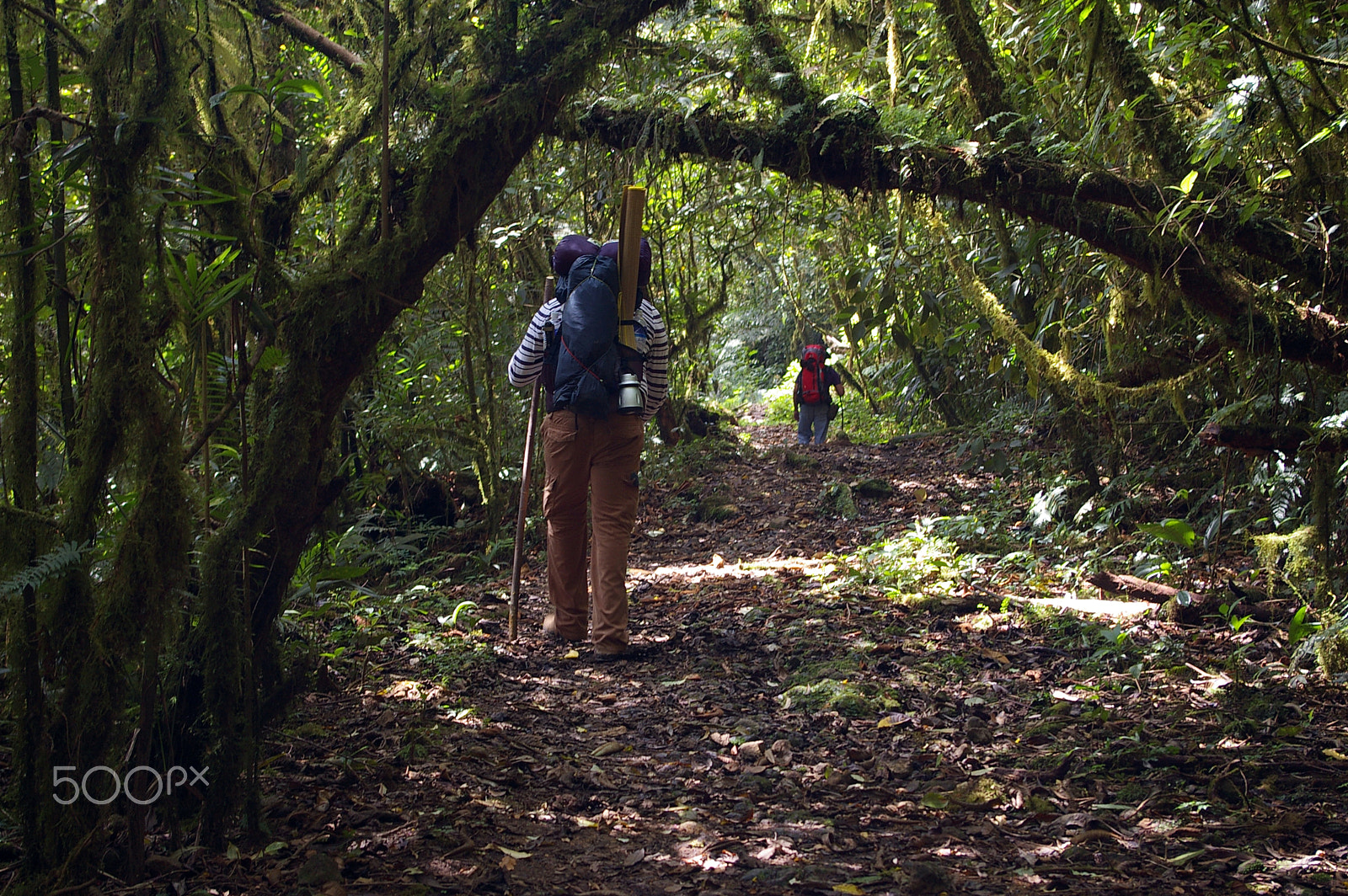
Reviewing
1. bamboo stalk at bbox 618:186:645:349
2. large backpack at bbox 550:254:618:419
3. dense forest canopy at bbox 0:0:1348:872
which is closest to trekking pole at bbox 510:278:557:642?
large backpack at bbox 550:254:618:419

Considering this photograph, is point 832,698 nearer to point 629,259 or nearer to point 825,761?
point 825,761

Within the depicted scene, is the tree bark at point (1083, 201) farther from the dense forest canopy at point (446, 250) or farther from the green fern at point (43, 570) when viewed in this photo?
the green fern at point (43, 570)

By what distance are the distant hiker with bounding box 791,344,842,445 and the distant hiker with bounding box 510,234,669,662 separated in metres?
8.95

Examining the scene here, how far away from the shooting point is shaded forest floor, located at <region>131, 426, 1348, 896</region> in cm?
281

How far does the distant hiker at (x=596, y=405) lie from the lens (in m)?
5.20

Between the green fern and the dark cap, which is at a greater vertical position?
the dark cap

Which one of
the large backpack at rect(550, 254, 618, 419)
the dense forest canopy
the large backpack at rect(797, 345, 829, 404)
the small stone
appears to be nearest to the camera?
the dense forest canopy

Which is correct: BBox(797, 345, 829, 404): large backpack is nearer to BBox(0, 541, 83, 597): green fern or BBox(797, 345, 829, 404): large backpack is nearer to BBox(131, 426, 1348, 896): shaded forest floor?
BBox(131, 426, 1348, 896): shaded forest floor

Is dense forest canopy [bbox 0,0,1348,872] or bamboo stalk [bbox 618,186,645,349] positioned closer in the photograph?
dense forest canopy [bbox 0,0,1348,872]

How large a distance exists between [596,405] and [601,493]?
597 mm

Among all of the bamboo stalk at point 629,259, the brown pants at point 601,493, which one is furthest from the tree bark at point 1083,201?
the brown pants at point 601,493

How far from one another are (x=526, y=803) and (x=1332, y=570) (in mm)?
4171

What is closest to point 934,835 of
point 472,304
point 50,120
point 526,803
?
point 526,803

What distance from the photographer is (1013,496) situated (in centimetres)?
900
